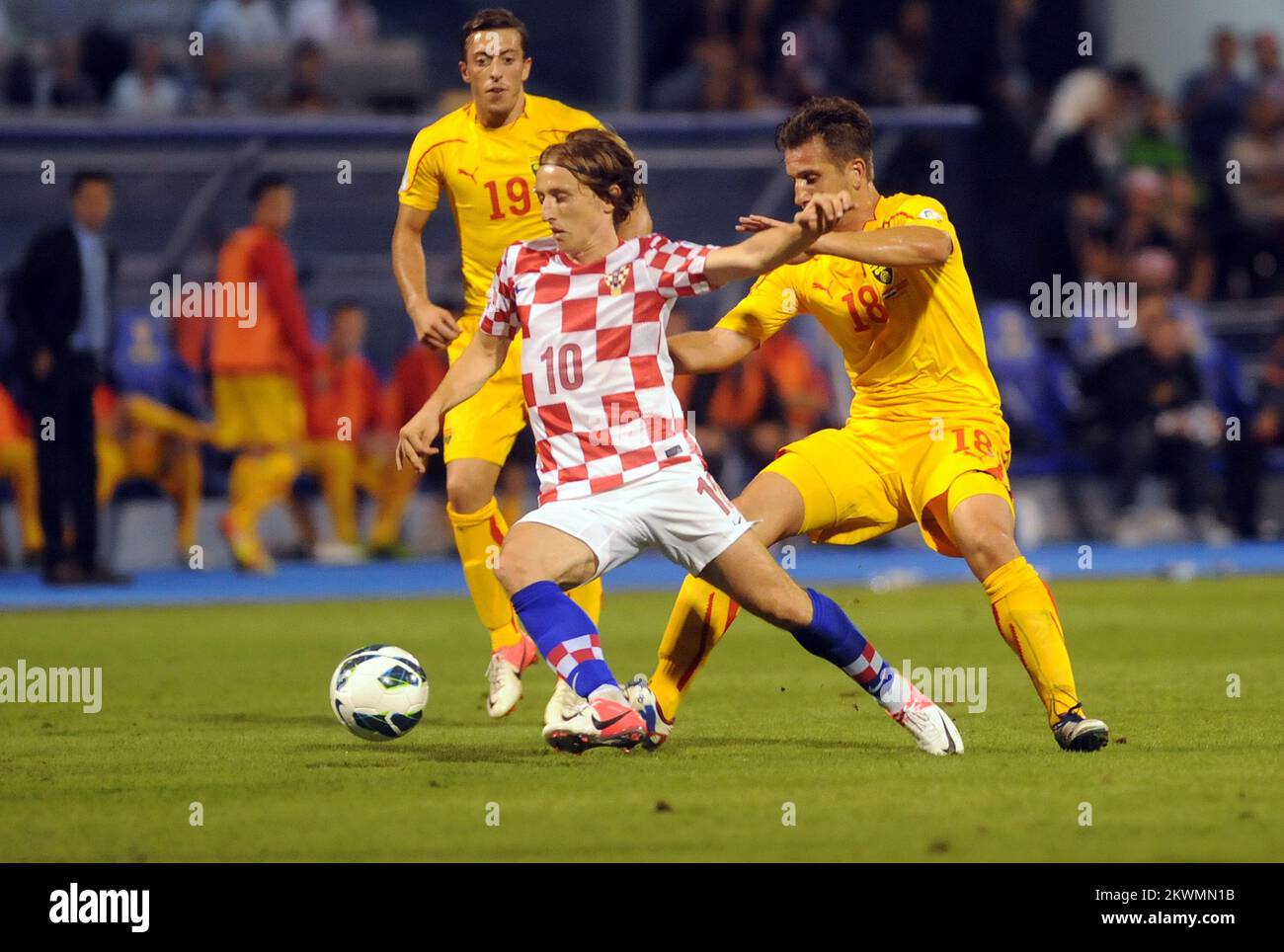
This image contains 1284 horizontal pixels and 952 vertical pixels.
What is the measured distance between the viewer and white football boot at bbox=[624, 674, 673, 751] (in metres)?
7.39

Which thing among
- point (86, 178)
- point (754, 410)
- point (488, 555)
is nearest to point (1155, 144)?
point (754, 410)

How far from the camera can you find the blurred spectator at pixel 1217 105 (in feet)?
72.1

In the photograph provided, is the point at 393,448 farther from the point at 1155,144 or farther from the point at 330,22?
the point at 1155,144

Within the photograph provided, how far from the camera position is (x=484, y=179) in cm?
885

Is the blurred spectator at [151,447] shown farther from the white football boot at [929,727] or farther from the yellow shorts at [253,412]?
the white football boot at [929,727]

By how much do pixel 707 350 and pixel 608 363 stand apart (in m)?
0.79

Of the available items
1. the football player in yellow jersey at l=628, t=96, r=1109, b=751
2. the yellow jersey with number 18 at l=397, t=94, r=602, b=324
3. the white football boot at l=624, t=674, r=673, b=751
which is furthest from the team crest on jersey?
the yellow jersey with number 18 at l=397, t=94, r=602, b=324

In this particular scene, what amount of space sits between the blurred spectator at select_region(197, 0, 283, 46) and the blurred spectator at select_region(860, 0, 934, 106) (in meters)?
5.35

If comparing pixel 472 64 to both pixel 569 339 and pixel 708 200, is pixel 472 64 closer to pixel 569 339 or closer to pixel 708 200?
pixel 569 339

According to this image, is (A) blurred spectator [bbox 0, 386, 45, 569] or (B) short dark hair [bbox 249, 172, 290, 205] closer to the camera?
(B) short dark hair [bbox 249, 172, 290, 205]

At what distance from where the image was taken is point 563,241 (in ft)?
22.9

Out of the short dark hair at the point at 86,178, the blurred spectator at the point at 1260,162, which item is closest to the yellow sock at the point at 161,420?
the short dark hair at the point at 86,178

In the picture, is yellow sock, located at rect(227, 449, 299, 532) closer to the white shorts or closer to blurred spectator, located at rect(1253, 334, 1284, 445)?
blurred spectator, located at rect(1253, 334, 1284, 445)

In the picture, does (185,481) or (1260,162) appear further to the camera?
(1260,162)
